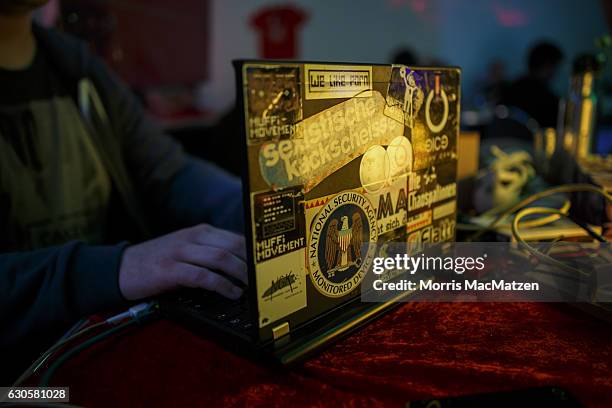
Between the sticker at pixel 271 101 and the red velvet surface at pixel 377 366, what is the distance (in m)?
0.22

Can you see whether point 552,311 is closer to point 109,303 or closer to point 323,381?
point 323,381

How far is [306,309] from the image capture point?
1.50 ft

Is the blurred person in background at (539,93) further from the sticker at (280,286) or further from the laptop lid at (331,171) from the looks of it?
the sticker at (280,286)

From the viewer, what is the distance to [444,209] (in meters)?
0.61

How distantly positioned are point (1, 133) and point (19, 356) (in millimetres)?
486

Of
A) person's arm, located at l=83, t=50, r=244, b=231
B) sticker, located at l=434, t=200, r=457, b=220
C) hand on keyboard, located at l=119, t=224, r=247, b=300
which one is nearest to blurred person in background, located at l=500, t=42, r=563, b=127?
person's arm, located at l=83, t=50, r=244, b=231

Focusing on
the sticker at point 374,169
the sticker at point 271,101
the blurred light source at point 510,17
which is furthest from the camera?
the blurred light source at point 510,17

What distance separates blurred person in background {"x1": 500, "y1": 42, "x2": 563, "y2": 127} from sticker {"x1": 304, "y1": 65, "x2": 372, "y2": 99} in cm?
293

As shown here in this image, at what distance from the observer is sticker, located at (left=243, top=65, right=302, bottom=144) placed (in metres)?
0.37

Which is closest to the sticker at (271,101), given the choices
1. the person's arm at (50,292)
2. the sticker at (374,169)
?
the sticker at (374,169)

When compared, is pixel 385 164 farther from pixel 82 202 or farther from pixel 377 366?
pixel 82 202

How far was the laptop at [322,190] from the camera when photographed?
391 millimetres

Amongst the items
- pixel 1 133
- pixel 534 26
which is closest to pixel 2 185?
pixel 1 133

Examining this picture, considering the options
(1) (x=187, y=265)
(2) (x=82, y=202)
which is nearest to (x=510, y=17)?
(2) (x=82, y=202)
